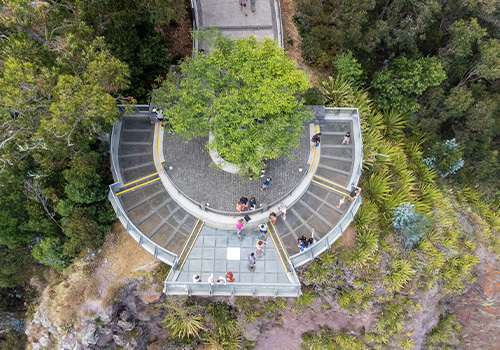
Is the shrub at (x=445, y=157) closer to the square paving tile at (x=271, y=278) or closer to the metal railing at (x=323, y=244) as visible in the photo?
the metal railing at (x=323, y=244)

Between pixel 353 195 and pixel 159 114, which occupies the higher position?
pixel 159 114

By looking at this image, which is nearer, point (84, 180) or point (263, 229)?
point (84, 180)

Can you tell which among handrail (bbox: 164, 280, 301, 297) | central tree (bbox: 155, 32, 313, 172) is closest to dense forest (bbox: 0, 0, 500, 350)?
handrail (bbox: 164, 280, 301, 297)

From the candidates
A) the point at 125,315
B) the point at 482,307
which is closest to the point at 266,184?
the point at 125,315

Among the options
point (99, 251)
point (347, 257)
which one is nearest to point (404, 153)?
point (347, 257)

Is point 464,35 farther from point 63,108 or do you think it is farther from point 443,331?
point 443,331
